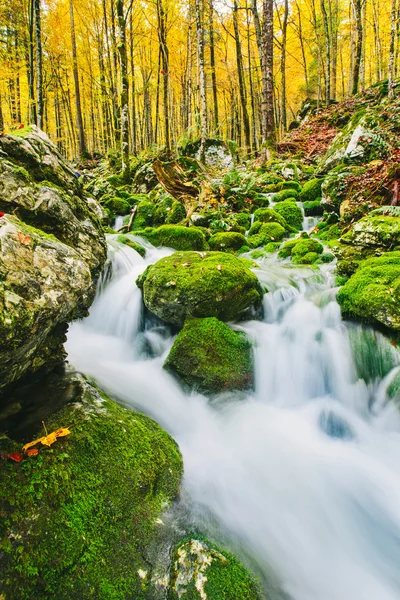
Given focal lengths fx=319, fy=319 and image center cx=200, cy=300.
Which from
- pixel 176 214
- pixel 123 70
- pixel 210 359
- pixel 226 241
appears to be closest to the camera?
pixel 210 359

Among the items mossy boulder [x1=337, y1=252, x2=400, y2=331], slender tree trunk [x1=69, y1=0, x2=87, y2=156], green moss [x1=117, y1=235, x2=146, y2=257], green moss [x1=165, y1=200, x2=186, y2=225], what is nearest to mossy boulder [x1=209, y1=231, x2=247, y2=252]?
green moss [x1=165, y1=200, x2=186, y2=225]

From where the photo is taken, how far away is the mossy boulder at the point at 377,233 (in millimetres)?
5855

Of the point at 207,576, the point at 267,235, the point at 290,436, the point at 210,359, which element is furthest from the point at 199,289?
the point at 267,235

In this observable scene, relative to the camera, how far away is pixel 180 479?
289 cm

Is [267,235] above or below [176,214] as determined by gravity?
below

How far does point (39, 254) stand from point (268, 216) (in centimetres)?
808

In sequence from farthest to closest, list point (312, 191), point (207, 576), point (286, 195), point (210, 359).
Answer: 1. point (286, 195)
2. point (312, 191)
3. point (210, 359)
4. point (207, 576)

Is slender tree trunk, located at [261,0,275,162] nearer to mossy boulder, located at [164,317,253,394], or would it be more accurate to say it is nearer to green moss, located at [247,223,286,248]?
green moss, located at [247,223,286,248]

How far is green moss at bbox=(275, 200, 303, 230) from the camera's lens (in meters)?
9.54

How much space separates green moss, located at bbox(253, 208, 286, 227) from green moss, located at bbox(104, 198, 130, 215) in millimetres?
4425

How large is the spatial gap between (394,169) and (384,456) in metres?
6.24

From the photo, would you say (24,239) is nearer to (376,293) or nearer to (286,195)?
(376,293)

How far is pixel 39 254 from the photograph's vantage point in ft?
7.82

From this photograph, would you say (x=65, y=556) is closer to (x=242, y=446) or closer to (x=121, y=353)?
(x=242, y=446)
